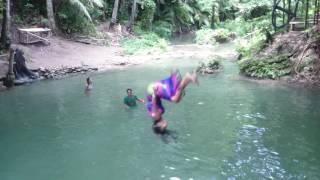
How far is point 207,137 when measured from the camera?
15297 millimetres

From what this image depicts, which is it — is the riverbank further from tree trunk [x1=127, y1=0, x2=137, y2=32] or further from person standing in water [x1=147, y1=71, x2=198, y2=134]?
person standing in water [x1=147, y1=71, x2=198, y2=134]

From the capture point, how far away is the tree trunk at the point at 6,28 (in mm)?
24844

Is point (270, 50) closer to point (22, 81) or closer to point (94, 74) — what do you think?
point (94, 74)

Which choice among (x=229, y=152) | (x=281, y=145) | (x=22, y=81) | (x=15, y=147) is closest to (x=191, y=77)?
(x=229, y=152)

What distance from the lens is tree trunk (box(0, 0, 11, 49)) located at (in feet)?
81.5

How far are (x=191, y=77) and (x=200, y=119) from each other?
1060 cm

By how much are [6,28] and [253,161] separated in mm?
16784

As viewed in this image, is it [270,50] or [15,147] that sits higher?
[270,50]

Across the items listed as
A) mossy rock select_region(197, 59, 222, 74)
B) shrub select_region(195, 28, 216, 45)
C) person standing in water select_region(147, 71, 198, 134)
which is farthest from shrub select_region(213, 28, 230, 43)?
person standing in water select_region(147, 71, 198, 134)

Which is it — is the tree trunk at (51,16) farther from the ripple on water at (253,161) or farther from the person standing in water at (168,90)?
the person standing in water at (168,90)

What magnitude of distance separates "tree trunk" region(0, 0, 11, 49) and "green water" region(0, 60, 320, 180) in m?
3.82

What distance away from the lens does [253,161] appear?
13172 mm

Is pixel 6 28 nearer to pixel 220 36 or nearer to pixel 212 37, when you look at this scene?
pixel 212 37

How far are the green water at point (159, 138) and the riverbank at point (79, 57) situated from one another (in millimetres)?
2533
